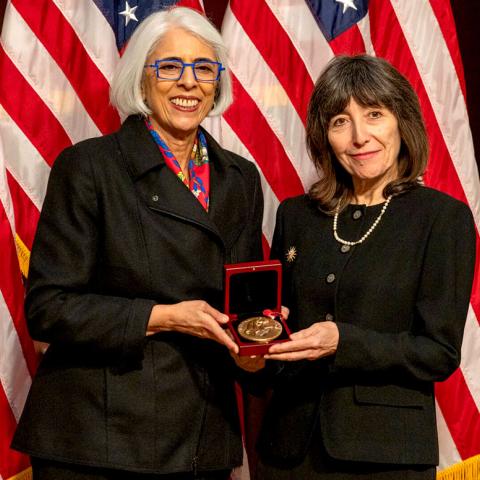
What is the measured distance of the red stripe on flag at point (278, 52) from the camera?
243 cm

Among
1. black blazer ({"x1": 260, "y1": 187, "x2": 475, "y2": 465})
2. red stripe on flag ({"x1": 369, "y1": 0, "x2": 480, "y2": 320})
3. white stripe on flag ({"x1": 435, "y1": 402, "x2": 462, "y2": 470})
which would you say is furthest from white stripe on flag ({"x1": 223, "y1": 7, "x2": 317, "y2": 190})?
white stripe on flag ({"x1": 435, "y1": 402, "x2": 462, "y2": 470})

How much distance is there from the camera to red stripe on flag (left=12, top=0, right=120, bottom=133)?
7.62 ft

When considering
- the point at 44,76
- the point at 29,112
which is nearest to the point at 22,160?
the point at 29,112

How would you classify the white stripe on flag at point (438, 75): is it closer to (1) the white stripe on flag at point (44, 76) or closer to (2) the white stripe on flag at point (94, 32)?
(2) the white stripe on flag at point (94, 32)

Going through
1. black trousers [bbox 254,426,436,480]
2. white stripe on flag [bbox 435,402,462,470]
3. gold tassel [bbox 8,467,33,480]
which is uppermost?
black trousers [bbox 254,426,436,480]

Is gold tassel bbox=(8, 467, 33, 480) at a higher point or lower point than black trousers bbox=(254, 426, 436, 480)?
lower

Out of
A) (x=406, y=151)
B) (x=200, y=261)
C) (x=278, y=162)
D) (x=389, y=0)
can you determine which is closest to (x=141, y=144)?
(x=200, y=261)

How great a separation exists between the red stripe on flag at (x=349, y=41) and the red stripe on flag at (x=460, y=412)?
3.57ft

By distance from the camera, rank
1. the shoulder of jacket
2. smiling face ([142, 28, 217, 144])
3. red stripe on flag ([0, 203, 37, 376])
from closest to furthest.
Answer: the shoulder of jacket
smiling face ([142, 28, 217, 144])
red stripe on flag ([0, 203, 37, 376])

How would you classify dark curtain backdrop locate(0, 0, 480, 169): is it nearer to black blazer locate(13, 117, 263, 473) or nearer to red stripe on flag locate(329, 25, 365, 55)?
red stripe on flag locate(329, 25, 365, 55)

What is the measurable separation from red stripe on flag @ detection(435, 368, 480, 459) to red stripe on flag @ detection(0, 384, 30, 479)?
1.30 m

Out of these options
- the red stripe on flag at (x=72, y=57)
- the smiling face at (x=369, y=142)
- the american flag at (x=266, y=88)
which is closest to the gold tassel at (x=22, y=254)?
the american flag at (x=266, y=88)

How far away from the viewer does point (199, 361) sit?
174 cm

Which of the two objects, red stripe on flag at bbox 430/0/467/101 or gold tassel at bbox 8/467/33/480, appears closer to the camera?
gold tassel at bbox 8/467/33/480
